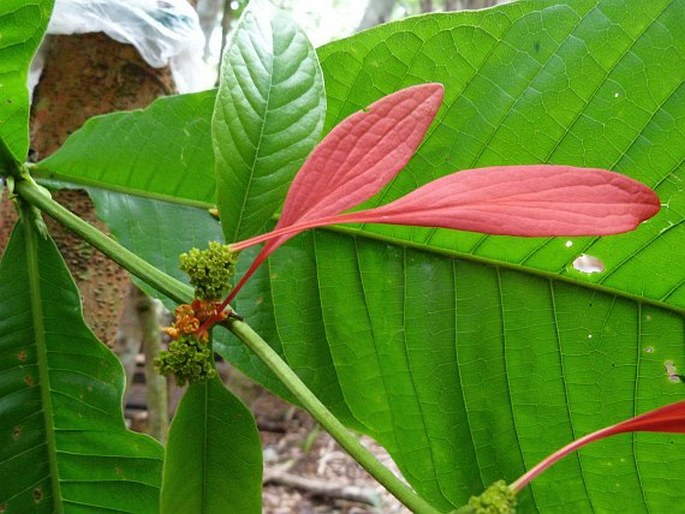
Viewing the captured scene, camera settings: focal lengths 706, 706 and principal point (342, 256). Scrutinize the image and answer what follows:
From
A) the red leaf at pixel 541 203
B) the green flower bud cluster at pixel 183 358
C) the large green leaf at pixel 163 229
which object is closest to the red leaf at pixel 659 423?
the red leaf at pixel 541 203

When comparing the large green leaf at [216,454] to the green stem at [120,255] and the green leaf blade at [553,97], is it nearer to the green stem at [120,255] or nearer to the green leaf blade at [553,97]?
the green stem at [120,255]

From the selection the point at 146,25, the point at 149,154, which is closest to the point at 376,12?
the point at 146,25

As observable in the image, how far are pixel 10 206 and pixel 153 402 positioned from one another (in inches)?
38.3

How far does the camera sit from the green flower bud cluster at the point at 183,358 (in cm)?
53

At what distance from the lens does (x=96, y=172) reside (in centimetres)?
83

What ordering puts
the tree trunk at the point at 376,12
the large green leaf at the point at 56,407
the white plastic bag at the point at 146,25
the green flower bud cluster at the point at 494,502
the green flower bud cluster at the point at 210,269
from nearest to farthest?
the green flower bud cluster at the point at 494,502 < the green flower bud cluster at the point at 210,269 < the large green leaf at the point at 56,407 < the white plastic bag at the point at 146,25 < the tree trunk at the point at 376,12

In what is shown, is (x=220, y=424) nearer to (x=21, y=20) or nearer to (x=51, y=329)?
(x=51, y=329)

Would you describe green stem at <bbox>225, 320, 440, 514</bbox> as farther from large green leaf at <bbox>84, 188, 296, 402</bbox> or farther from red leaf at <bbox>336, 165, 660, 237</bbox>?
large green leaf at <bbox>84, 188, 296, 402</bbox>

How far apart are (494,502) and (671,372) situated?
382mm

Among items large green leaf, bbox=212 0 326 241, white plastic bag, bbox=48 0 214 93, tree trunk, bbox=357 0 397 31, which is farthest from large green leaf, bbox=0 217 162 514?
tree trunk, bbox=357 0 397 31

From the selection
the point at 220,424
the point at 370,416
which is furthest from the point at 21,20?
the point at 370,416

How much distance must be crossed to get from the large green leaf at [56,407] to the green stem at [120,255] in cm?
8

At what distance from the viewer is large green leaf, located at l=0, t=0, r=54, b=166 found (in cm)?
68

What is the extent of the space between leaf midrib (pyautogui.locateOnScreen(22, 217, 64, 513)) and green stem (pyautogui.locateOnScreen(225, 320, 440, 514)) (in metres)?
0.34
